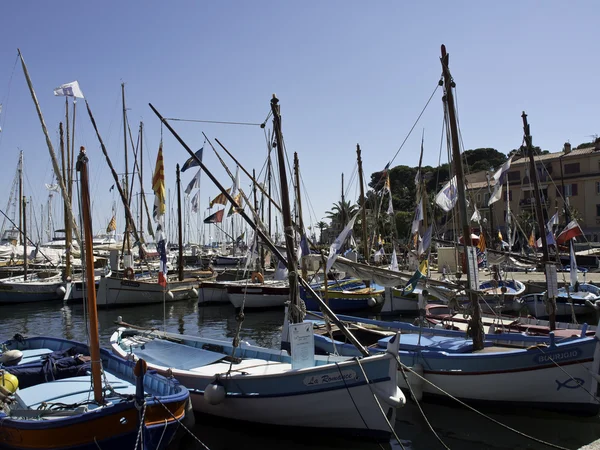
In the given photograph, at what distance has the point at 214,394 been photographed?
12406 mm

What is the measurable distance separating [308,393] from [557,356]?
251 inches

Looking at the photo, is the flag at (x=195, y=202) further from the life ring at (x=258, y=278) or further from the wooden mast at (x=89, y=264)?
the wooden mast at (x=89, y=264)

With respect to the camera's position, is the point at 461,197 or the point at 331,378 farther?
the point at 461,197

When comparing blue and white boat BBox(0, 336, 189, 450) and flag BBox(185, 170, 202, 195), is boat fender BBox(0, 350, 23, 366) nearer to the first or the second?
blue and white boat BBox(0, 336, 189, 450)

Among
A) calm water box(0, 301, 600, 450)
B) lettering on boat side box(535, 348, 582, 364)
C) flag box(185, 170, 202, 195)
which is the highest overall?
flag box(185, 170, 202, 195)

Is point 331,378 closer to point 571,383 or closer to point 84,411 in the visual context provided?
point 84,411

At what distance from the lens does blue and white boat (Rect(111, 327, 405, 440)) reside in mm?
11375

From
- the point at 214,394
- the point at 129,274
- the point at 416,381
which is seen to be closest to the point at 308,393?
the point at 214,394

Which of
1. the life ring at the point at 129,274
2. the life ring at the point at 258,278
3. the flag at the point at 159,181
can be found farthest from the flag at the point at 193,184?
the life ring at the point at 129,274

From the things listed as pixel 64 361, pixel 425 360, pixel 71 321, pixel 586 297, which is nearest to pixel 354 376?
pixel 425 360

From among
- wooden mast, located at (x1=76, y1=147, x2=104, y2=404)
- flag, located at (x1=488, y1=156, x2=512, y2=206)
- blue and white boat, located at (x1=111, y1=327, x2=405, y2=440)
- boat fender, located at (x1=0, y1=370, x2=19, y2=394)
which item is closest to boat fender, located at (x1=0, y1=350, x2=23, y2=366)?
boat fender, located at (x1=0, y1=370, x2=19, y2=394)

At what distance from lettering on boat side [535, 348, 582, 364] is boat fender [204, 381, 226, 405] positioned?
7.83m

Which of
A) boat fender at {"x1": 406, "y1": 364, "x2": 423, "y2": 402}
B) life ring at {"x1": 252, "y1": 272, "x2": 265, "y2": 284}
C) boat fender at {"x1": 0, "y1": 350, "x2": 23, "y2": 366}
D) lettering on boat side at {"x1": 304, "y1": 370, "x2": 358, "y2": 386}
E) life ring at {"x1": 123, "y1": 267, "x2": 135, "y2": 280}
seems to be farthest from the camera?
life ring at {"x1": 123, "y1": 267, "x2": 135, "y2": 280}

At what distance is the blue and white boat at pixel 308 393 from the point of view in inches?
448
